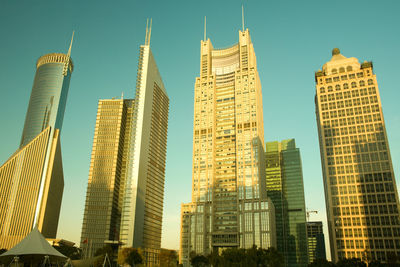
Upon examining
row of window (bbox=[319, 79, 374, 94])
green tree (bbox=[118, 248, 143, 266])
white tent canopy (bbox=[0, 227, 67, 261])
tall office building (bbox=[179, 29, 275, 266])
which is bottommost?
green tree (bbox=[118, 248, 143, 266])

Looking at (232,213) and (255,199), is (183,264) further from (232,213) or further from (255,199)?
(255,199)

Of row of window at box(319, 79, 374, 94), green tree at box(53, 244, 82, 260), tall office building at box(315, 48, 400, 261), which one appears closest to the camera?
tall office building at box(315, 48, 400, 261)

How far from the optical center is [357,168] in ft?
569

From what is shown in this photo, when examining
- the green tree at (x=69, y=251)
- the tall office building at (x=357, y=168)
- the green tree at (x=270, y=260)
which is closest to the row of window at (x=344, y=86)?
the tall office building at (x=357, y=168)

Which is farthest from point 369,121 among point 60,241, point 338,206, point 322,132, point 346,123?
point 60,241

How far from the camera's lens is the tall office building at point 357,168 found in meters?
158

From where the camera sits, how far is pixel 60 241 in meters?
199

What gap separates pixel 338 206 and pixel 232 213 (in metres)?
55.1

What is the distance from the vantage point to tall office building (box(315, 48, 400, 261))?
158 metres

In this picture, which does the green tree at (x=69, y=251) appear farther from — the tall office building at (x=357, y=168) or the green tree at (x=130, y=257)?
the tall office building at (x=357, y=168)

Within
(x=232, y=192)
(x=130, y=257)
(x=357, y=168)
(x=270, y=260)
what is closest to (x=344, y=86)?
(x=357, y=168)

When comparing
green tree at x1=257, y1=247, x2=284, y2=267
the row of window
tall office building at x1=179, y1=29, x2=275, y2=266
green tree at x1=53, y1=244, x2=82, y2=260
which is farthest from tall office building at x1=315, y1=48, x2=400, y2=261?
green tree at x1=53, y1=244, x2=82, y2=260

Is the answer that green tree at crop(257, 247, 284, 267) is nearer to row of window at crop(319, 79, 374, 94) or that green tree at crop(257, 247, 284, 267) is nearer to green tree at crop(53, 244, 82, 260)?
green tree at crop(53, 244, 82, 260)

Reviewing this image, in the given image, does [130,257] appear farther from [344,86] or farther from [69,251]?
[344,86]
